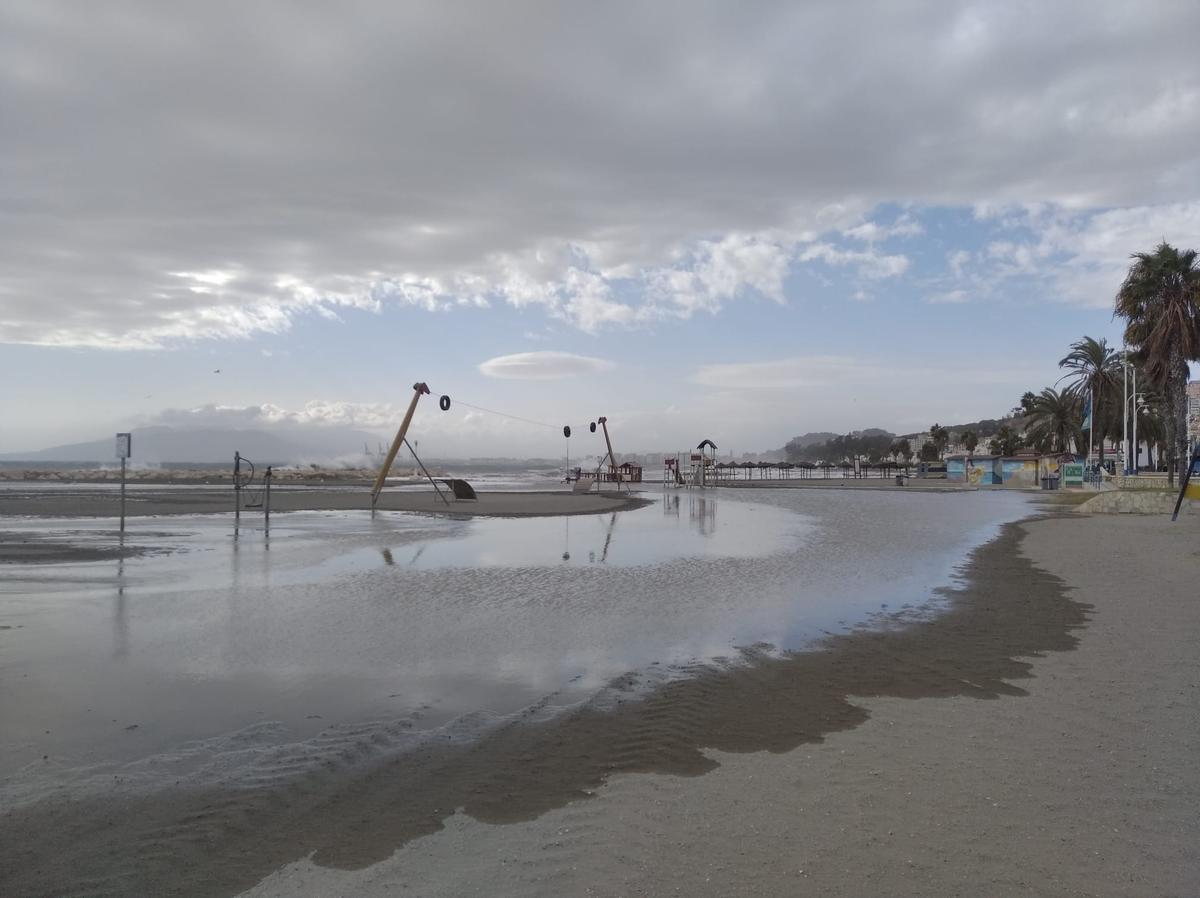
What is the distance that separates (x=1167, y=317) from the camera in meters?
34.1

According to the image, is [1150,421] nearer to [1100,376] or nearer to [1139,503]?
[1100,376]

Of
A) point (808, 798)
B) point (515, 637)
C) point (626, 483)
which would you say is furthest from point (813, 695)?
point (626, 483)

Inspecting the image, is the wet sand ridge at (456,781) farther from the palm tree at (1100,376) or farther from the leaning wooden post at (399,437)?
the palm tree at (1100,376)

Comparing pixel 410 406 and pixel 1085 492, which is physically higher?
pixel 410 406

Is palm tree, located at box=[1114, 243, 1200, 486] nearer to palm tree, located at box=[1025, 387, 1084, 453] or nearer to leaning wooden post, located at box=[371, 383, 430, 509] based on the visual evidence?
leaning wooden post, located at box=[371, 383, 430, 509]

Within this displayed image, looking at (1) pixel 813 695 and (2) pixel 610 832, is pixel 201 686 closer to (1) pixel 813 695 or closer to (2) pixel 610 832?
(2) pixel 610 832

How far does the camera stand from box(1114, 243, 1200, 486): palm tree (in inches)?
1346

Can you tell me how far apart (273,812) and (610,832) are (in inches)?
74.7

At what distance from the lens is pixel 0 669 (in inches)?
295

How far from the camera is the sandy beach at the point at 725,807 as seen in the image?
372cm

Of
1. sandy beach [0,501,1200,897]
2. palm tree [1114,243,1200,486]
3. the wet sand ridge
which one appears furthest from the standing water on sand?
palm tree [1114,243,1200,486]

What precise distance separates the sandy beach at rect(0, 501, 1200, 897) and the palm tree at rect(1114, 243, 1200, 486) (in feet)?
111

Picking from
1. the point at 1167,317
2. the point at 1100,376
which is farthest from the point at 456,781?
the point at 1100,376

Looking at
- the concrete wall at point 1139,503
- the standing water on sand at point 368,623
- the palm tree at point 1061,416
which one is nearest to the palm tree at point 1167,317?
the concrete wall at point 1139,503
